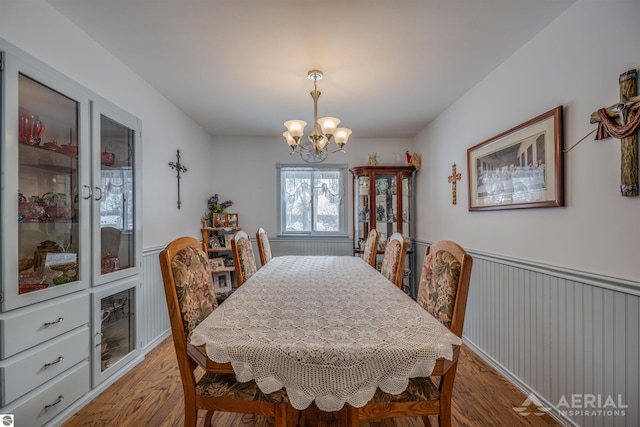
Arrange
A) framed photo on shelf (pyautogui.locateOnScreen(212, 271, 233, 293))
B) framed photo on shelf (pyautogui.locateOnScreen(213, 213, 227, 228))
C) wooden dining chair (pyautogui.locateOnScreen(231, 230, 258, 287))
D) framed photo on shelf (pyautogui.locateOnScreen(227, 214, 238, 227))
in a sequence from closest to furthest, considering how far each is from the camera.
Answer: wooden dining chair (pyautogui.locateOnScreen(231, 230, 258, 287)), framed photo on shelf (pyautogui.locateOnScreen(212, 271, 233, 293)), framed photo on shelf (pyautogui.locateOnScreen(213, 213, 227, 228)), framed photo on shelf (pyautogui.locateOnScreen(227, 214, 238, 227))

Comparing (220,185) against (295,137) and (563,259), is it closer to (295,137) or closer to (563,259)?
(295,137)

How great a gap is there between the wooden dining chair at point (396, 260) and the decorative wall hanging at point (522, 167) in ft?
2.74

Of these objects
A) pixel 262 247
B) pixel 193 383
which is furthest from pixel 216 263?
pixel 193 383

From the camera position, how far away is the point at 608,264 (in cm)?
141

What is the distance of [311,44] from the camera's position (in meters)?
1.88

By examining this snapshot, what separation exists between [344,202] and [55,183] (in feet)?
10.6

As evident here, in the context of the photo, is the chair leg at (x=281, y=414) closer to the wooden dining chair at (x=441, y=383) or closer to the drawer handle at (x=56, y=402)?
the wooden dining chair at (x=441, y=383)

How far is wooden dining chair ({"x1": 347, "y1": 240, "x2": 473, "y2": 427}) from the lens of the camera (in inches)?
43.6

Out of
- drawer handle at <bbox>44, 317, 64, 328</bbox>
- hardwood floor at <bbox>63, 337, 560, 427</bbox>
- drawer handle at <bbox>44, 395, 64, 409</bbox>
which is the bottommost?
hardwood floor at <bbox>63, 337, 560, 427</bbox>

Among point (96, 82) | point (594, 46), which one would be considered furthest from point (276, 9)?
point (594, 46)

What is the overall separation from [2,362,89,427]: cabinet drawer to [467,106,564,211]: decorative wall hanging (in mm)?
3071

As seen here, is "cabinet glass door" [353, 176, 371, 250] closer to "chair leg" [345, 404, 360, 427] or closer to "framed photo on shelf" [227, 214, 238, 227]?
"framed photo on shelf" [227, 214, 238, 227]

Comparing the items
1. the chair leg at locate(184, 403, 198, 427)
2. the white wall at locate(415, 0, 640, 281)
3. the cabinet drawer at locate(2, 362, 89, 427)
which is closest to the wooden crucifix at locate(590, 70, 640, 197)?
the white wall at locate(415, 0, 640, 281)

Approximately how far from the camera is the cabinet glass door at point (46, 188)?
141 cm
